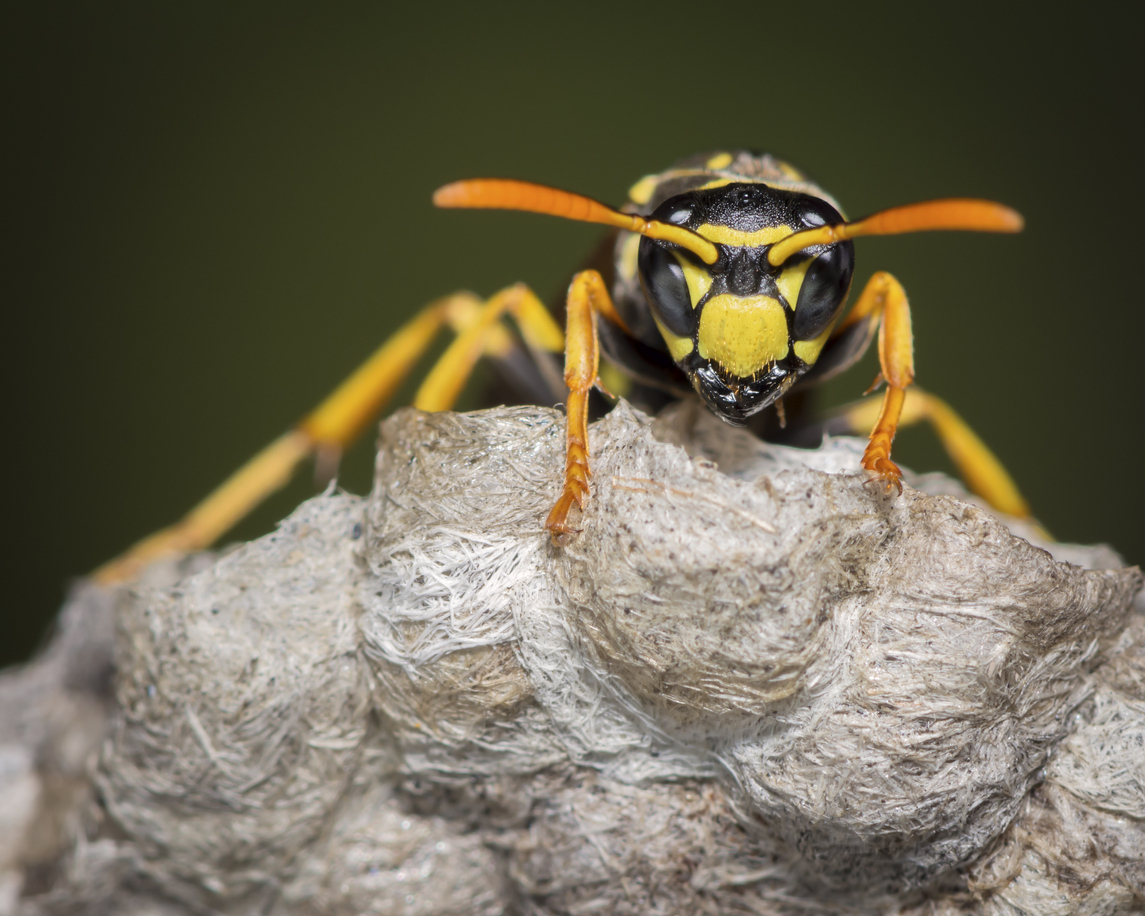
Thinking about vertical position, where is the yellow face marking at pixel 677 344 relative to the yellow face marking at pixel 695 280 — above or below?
below

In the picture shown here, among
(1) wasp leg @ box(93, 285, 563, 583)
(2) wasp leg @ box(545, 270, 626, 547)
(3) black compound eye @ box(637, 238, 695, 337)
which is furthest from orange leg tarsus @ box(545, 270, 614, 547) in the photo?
(1) wasp leg @ box(93, 285, 563, 583)

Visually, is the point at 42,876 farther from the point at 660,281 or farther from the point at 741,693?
the point at 660,281

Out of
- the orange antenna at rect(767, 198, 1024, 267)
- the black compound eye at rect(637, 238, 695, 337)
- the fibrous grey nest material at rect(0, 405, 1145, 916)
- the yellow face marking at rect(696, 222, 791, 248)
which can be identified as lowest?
the fibrous grey nest material at rect(0, 405, 1145, 916)

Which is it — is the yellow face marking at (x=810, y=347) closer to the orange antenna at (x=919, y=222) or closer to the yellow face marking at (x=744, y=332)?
the yellow face marking at (x=744, y=332)

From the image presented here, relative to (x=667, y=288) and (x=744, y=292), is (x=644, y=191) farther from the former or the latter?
(x=744, y=292)

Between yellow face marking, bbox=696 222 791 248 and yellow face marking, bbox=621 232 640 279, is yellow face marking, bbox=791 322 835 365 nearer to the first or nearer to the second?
yellow face marking, bbox=696 222 791 248

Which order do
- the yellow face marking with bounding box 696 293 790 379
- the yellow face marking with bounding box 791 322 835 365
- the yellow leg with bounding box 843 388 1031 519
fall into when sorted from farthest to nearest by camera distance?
1. the yellow leg with bounding box 843 388 1031 519
2. the yellow face marking with bounding box 791 322 835 365
3. the yellow face marking with bounding box 696 293 790 379

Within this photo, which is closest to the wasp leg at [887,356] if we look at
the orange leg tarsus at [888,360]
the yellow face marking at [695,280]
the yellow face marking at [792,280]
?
the orange leg tarsus at [888,360]
